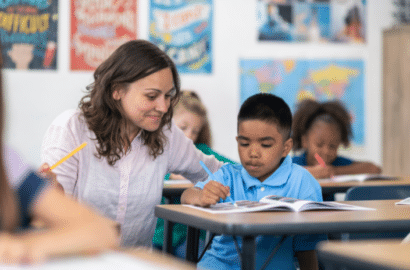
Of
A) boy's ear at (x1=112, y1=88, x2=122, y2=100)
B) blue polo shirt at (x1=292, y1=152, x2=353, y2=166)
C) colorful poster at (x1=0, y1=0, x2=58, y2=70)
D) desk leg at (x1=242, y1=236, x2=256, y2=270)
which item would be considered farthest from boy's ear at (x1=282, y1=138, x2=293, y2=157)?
colorful poster at (x1=0, y1=0, x2=58, y2=70)

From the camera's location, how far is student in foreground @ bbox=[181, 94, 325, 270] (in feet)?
5.16

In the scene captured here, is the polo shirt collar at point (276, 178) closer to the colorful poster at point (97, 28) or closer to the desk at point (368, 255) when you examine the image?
the desk at point (368, 255)

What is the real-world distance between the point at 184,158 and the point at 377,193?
76 cm

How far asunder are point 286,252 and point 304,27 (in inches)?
122

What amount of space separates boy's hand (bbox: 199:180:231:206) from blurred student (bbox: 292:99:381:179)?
4.72 feet

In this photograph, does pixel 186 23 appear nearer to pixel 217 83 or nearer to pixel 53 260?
pixel 217 83

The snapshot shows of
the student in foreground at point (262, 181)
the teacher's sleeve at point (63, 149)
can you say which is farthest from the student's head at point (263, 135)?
the teacher's sleeve at point (63, 149)

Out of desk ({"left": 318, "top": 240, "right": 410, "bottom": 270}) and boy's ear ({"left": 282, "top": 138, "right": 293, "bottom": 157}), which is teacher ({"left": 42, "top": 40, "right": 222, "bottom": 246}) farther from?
desk ({"left": 318, "top": 240, "right": 410, "bottom": 270})

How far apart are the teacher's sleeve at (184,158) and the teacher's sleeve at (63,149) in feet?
1.24

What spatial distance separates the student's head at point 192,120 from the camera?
2.79m

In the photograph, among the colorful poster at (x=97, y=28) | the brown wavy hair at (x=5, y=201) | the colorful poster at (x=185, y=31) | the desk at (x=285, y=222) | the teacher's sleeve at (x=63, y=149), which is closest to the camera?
the brown wavy hair at (x=5, y=201)

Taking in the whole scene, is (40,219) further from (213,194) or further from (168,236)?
(168,236)

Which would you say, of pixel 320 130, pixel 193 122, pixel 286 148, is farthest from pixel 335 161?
pixel 286 148

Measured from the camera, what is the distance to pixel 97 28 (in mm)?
3900
